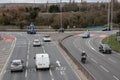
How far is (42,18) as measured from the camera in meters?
183

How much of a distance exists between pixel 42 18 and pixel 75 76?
141 meters

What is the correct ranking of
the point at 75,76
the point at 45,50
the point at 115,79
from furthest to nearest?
1. the point at 45,50
2. the point at 75,76
3. the point at 115,79

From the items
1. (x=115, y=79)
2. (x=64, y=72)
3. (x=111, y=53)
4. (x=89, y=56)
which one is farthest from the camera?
(x=111, y=53)

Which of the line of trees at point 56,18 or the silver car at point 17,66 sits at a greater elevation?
the line of trees at point 56,18

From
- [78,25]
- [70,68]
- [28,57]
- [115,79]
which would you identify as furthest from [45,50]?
[78,25]

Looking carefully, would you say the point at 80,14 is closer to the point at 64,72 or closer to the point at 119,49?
the point at 119,49

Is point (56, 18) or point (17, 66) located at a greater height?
point (56, 18)

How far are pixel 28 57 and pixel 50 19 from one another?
120504 mm

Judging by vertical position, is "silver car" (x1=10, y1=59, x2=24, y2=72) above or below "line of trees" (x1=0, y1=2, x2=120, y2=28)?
below

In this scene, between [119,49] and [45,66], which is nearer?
[45,66]

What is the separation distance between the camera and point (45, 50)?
231 ft

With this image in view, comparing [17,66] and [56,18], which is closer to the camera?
[17,66]

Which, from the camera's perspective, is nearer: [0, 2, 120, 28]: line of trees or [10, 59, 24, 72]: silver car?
[10, 59, 24, 72]: silver car

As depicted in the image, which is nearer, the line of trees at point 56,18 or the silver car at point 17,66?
the silver car at point 17,66
